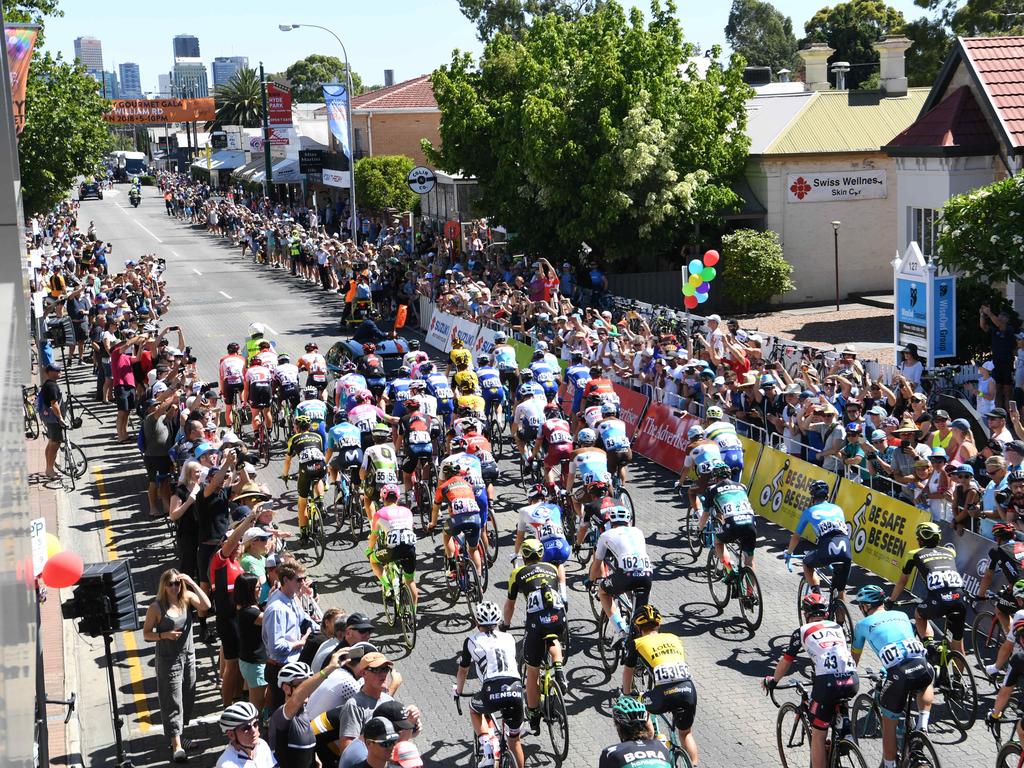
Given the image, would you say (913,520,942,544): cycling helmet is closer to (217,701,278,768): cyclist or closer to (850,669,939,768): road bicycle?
(850,669,939,768): road bicycle

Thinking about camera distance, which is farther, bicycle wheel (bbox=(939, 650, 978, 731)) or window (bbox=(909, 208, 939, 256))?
window (bbox=(909, 208, 939, 256))

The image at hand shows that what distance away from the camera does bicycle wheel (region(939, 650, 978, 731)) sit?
10836 mm

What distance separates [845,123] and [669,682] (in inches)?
1139

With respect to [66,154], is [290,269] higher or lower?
lower

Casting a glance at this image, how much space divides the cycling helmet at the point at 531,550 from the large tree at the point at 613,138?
20.4m

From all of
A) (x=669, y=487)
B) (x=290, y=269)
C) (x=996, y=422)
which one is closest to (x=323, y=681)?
(x=996, y=422)

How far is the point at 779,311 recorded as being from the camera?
112 ft

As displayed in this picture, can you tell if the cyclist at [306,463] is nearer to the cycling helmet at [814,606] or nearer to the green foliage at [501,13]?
the cycling helmet at [814,606]

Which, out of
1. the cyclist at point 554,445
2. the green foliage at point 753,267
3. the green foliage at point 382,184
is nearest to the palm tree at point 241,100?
the green foliage at point 382,184

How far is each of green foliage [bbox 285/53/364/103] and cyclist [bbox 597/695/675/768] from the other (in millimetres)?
133679

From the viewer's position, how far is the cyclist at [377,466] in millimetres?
14594

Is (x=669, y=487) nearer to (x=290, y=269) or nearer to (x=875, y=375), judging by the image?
(x=875, y=375)

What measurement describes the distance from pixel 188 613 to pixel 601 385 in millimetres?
8743

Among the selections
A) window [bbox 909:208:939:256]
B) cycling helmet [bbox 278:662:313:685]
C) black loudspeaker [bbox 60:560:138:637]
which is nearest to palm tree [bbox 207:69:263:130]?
window [bbox 909:208:939:256]
